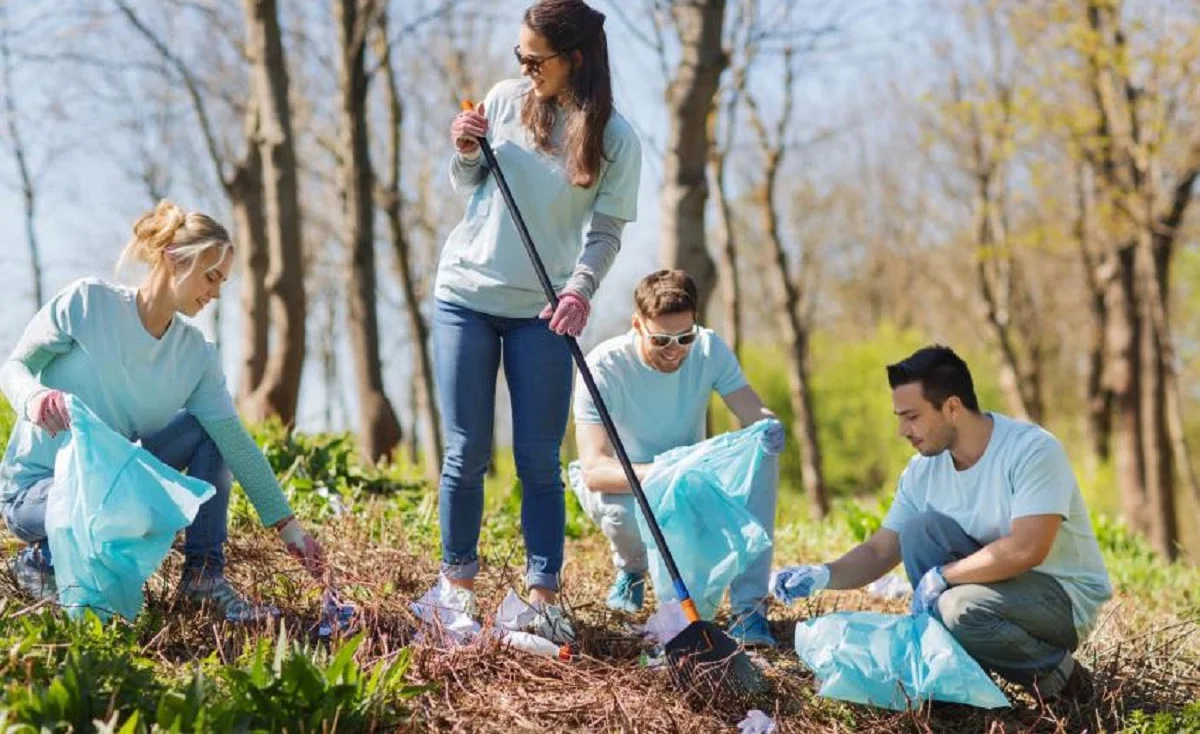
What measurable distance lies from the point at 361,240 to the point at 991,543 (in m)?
6.63

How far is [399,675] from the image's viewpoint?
2984 millimetres

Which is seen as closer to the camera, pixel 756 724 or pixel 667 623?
pixel 756 724

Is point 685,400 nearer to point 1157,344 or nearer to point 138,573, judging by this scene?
point 138,573

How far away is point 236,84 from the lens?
587 inches

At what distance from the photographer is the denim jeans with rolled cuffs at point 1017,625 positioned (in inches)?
134

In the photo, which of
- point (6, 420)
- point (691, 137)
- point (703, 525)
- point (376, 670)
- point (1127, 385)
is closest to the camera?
point (376, 670)

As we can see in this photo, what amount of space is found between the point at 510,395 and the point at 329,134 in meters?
12.4

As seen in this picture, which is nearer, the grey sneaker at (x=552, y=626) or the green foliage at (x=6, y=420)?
the grey sneaker at (x=552, y=626)

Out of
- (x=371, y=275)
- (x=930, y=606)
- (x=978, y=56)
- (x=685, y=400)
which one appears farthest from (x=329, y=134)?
(x=930, y=606)

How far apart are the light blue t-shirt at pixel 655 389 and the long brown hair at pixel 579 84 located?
84 centimetres

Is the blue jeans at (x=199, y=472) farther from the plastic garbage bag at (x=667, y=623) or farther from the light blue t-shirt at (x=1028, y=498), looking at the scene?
the light blue t-shirt at (x=1028, y=498)

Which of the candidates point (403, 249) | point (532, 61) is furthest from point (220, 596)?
point (403, 249)

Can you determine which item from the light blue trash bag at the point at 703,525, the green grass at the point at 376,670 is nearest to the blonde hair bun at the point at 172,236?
the green grass at the point at 376,670

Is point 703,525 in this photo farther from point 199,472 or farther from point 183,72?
point 183,72
